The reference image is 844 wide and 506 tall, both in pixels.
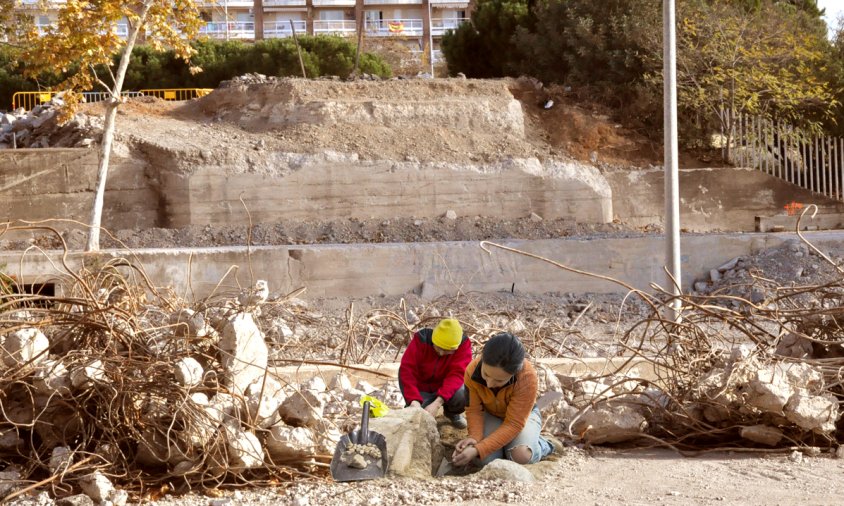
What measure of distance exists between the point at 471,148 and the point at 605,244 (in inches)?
241

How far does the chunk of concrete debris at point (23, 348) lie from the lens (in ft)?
20.7

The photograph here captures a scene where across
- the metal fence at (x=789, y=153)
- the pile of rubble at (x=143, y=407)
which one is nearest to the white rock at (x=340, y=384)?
the pile of rubble at (x=143, y=407)

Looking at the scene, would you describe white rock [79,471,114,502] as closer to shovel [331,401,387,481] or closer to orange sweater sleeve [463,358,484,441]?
shovel [331,401,387,481]

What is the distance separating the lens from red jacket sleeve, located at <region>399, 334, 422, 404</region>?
6.61 m

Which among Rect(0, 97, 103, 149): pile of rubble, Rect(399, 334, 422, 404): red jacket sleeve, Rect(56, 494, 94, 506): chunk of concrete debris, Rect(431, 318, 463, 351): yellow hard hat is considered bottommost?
Rect(56, 494, 94, 506): chunk of concrete debris

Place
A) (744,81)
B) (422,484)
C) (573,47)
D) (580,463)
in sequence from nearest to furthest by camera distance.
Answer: (422,484) → (580,463) → (744,81) → (573,47)

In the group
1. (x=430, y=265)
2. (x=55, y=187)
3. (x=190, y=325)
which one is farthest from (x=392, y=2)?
(x=190, y=325)

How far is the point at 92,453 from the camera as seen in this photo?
5898 mm

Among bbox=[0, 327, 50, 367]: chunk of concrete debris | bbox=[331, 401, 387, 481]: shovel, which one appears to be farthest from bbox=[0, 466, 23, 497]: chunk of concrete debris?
bbox=[331, 401, 387, 481]: shovel

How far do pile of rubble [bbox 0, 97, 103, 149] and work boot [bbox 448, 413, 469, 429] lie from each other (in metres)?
16.1

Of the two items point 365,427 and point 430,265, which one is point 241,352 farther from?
point 430,265

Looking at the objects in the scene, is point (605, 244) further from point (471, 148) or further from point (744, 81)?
point (744, 81)

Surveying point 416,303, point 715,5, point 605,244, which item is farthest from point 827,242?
point 715,5

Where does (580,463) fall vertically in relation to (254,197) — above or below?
below
